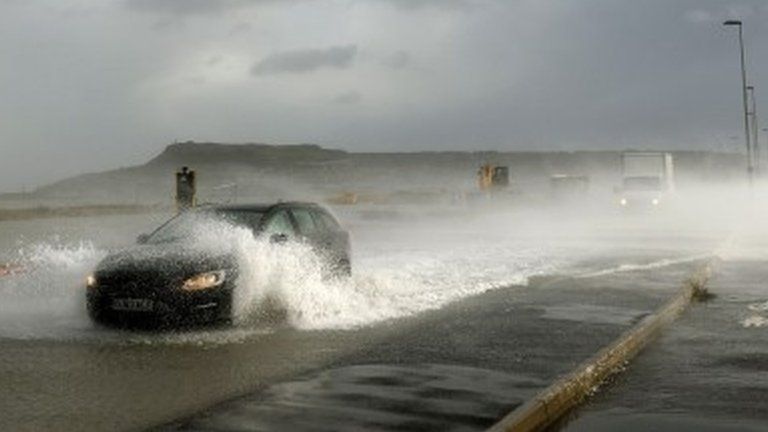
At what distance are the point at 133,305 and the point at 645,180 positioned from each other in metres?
43.6

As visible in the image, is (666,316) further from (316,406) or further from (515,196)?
(515,196)

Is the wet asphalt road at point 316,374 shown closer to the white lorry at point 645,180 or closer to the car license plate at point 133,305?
the car license plate at point 133,305

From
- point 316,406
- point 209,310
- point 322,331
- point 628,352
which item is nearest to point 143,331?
point 209,310

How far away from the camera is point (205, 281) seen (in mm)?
10766

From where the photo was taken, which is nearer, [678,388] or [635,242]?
[678,388]

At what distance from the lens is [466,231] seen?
1455 inches

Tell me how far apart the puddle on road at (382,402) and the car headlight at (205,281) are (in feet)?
9.95

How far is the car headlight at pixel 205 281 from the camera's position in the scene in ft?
34.9

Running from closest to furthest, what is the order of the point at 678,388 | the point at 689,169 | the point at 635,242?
the point at 678,388, the point at 635,242, the point at 689,169

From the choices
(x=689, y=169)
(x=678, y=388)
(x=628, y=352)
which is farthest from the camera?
(x=689, y=169)

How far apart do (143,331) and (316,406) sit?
4.52 metres

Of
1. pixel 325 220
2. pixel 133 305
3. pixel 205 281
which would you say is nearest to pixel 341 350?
pixel 205 281

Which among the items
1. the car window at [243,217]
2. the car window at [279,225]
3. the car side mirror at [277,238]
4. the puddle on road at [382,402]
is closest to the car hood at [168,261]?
the car side mirror at [277,238]

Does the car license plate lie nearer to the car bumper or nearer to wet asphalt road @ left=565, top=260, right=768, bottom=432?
the car bumper
